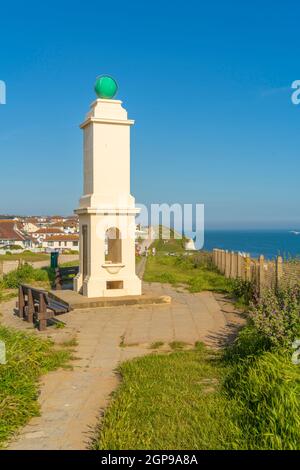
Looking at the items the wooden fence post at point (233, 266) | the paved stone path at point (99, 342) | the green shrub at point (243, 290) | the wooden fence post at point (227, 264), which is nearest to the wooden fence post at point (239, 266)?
the wooden fence post at point (233, 266)

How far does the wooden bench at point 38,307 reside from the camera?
30.8 feet

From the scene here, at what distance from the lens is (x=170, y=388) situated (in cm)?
566

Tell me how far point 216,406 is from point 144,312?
6383mm

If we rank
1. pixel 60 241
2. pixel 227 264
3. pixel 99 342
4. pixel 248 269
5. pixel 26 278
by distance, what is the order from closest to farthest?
pixel 99 342, pixel 248 269, pixel 26 278, pixel 227 264, pixel 60 241

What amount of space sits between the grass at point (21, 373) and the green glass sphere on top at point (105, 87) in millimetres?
7243

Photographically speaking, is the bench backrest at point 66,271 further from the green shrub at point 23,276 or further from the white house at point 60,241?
the white house at point 60,241

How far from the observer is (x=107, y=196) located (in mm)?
12656

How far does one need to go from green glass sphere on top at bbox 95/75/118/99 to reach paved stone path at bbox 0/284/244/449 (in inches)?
218

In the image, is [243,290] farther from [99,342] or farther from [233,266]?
[99,342]

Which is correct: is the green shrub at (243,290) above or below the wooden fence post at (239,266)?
below

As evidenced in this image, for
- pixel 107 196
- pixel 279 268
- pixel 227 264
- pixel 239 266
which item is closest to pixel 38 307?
pixel 107 196

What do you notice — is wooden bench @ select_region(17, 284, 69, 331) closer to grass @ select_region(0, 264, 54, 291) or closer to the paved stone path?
the paved stone path

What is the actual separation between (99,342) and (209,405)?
3701 millimetres
